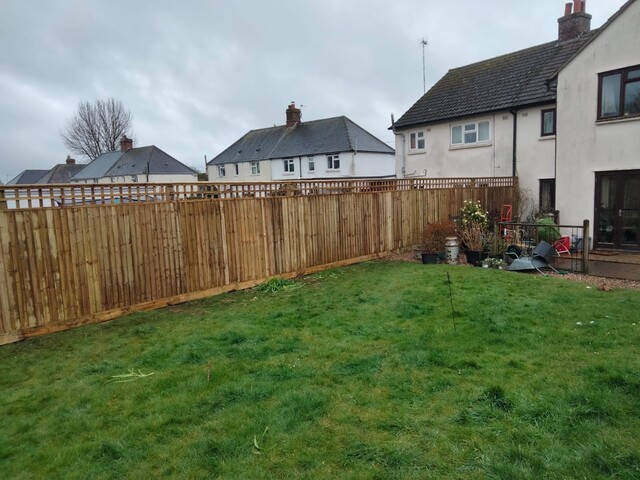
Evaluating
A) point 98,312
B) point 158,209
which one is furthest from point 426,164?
point 98,312

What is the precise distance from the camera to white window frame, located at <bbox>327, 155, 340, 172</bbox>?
115 ft

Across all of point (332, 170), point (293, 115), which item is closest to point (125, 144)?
point (293, 115)

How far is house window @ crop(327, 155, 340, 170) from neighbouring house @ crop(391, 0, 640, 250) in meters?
14.5

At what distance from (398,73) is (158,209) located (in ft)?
120

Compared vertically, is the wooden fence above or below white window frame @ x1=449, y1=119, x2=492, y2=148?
below

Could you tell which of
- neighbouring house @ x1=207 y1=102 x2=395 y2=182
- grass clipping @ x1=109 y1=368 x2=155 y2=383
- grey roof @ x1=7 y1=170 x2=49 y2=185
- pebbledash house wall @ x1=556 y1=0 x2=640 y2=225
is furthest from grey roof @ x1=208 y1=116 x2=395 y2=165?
grey roof @ x1=7 y1=170 x2=49 y2=185

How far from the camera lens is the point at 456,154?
18.2m

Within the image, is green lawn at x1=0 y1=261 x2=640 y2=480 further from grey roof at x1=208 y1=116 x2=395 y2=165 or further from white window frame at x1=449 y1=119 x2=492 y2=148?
grey roof at x1=208 y1=116 x2=395 y2=165

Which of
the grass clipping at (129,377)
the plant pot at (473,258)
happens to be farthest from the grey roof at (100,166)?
the grass clipping at (129,377)

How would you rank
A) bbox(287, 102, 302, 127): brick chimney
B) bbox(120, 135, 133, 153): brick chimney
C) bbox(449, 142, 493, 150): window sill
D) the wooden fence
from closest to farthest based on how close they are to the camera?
the wooden fence
bbox(449, 142, 493, 150): window sill
bbox(287, 102, 302, 127): brick chimney
bbox(120, 135, 133, 153): brick chimney

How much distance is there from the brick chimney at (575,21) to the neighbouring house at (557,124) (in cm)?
4

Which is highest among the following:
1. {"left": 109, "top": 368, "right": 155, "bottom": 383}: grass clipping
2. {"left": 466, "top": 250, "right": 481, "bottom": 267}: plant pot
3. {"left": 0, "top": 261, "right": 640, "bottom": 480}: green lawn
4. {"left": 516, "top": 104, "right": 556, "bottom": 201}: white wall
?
{"left": 516, "top": 104, "right": 556, "bottom": 201}: white wall

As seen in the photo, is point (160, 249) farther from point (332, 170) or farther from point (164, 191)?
point (332, 170)

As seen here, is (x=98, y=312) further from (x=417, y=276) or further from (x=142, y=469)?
(x=417, y=276)
